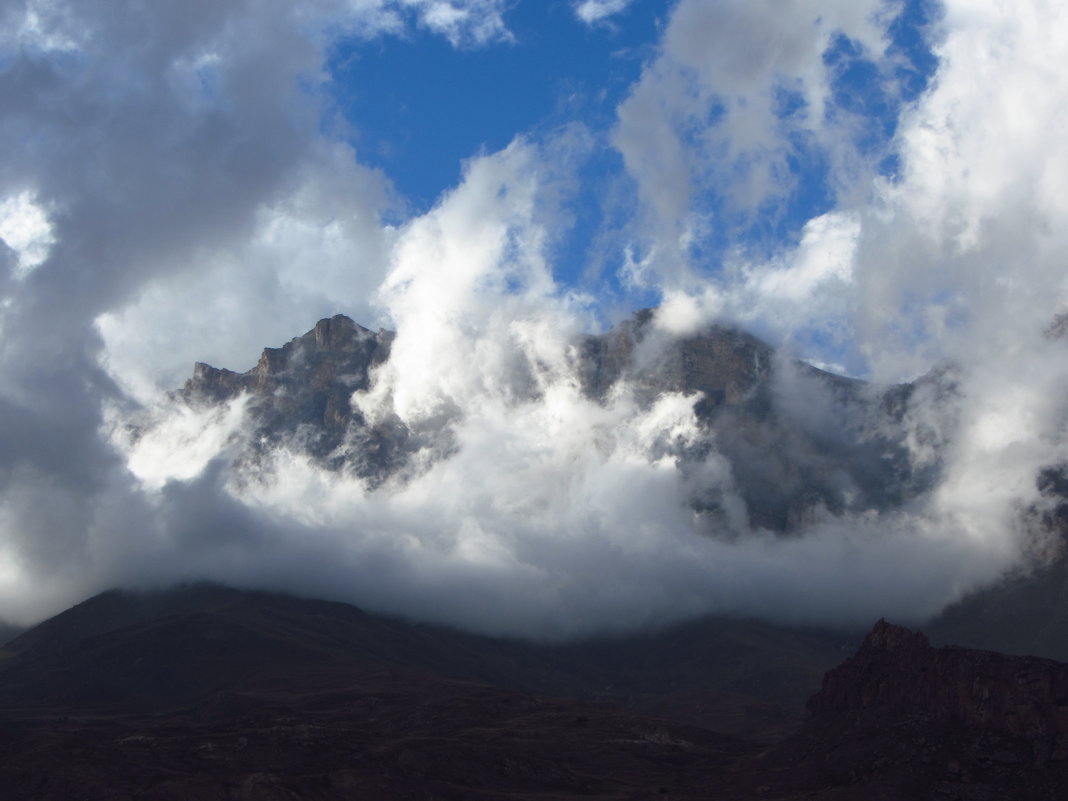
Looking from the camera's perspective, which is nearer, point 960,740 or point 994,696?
point 960,740

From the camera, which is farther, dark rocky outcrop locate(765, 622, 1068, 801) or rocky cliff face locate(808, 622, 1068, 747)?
rocky cliff face locate(808, 622, 1068, 747)

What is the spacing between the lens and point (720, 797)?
7672 inches

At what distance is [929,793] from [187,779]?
10777 centimetres

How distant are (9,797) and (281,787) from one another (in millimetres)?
38612

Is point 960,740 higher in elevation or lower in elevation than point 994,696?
lower

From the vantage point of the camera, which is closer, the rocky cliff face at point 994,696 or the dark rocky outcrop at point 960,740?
the dark rocky outcrop at point 960,740

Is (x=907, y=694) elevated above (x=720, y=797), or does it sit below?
above

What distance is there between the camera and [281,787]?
185875mm

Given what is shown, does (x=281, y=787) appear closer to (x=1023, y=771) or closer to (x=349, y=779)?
(x=349, y=779)

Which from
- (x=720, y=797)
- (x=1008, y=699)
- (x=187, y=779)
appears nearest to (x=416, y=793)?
(x=187, y=779)

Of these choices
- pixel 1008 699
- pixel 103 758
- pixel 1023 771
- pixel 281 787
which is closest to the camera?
pixel 1023 771

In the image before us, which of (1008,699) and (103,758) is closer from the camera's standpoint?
(1008,699)

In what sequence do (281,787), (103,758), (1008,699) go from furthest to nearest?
(103,758), (281,787), (1008,699)

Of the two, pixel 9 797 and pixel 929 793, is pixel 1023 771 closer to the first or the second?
pixel 929 793
